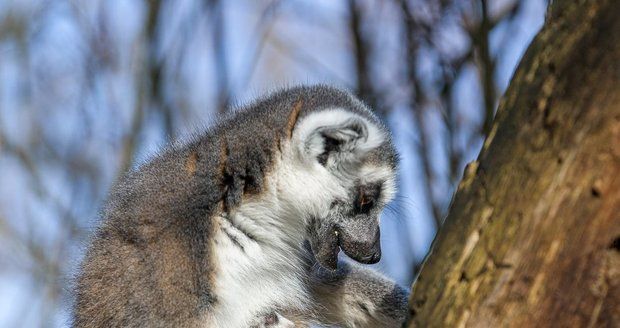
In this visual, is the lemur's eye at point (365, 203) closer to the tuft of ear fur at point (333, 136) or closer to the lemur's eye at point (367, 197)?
the lemur's eye at point (367, 197)

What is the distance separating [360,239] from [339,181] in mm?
304

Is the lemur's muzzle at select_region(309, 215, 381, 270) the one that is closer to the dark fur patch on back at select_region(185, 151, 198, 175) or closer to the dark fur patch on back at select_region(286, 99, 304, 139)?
the dark fur patch on back at select_region(286, 99, 304, 139)

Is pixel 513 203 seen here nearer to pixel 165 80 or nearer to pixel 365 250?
pixel 365 250

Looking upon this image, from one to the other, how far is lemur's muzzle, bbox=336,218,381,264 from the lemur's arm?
1.62ft

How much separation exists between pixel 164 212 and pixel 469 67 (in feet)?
9.88

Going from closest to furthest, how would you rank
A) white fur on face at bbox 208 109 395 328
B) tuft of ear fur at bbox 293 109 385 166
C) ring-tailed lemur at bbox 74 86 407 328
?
ring-tailed lemur at bbox 74 86 407 328 → white fur on face at bbox 208 109 395 328 → tuft of ear fur at bbox 293 109 385 166

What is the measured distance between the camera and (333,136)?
411 cm

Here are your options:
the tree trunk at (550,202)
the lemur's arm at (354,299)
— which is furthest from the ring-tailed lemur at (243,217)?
the tree trunk at (550,202)

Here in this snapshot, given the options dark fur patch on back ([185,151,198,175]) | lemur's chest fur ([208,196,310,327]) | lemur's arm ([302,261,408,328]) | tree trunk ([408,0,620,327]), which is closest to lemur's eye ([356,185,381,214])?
lemur's chest fur ([208,196,310,327])

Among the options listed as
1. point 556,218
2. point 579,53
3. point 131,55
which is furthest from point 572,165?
point 131,55

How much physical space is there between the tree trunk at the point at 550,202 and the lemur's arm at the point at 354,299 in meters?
1.96

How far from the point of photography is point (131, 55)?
7551mm

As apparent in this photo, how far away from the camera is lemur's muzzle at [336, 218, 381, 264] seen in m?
4.18

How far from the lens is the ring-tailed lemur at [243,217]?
385 cm
